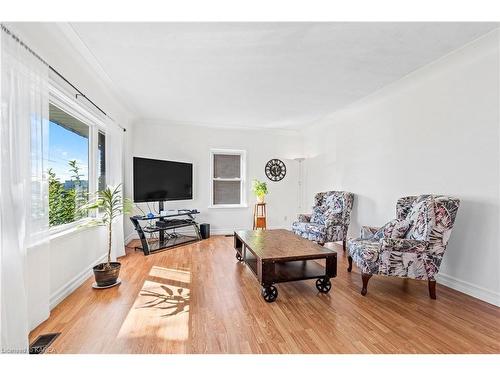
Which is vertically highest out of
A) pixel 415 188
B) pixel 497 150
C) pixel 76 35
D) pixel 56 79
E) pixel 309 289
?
pixel 76 35

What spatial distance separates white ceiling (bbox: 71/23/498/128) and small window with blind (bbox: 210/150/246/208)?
181cm

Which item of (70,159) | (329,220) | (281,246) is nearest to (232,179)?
(329,220)

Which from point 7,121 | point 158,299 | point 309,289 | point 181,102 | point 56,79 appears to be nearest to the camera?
point 7,121

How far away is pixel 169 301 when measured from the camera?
241 cm

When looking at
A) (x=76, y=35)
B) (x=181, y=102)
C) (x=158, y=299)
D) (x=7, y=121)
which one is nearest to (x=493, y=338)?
(x=158, y=299)

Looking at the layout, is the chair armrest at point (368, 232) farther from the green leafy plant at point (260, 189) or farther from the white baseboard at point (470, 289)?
the green leafy plant at point (260, 189)

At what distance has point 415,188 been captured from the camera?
10.6 feet

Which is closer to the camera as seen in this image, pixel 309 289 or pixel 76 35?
pixel 76 35

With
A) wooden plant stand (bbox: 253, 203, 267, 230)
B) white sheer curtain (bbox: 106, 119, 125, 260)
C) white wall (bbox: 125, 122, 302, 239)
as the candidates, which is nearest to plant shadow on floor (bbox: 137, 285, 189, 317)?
white sheer curtain (bbox: 106, 119, 125, 260)

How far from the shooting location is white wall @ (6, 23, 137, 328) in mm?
1913

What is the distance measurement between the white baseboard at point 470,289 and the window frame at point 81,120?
13.4 feet
